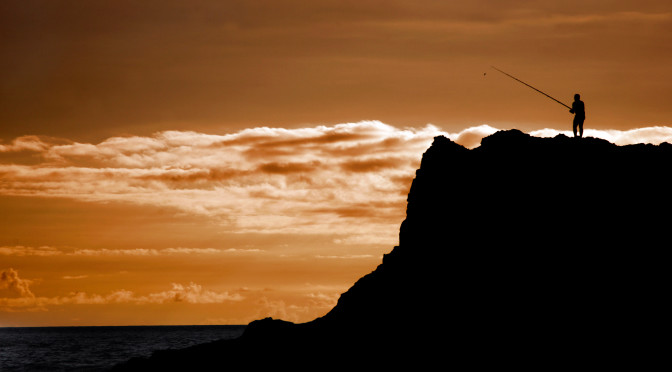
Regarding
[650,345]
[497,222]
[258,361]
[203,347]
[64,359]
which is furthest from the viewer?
[64,359]

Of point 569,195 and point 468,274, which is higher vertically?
point 569,195

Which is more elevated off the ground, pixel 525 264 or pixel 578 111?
pixel 578 111

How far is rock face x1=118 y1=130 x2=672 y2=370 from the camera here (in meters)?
30.3

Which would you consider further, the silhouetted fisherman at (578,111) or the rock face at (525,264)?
the silhouetted fisherman at (578,111)

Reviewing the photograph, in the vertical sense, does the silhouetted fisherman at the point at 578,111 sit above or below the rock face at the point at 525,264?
above

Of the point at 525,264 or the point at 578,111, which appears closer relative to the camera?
the point at 525,264

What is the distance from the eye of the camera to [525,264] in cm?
3206

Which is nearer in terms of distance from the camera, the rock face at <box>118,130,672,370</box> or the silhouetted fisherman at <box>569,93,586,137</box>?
the rock face at <box>118,130,672,370</box>

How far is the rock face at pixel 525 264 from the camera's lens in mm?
30266

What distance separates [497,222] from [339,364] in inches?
394

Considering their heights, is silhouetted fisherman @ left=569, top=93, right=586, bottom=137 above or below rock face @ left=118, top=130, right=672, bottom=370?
above

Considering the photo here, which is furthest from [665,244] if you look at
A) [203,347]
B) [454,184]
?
[203,347]

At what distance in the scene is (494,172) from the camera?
113ft

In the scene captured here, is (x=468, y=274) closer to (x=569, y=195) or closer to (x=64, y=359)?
(x=569, y=195)
